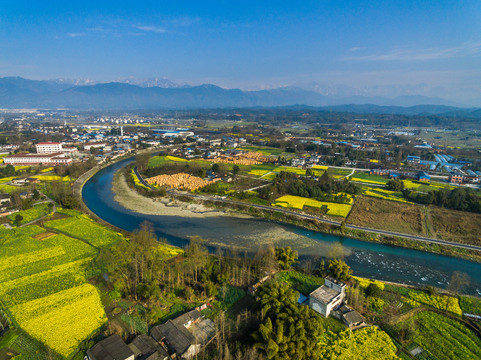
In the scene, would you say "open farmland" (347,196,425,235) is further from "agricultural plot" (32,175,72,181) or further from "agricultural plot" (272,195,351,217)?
"agricultural plot" (32,175,72,181)

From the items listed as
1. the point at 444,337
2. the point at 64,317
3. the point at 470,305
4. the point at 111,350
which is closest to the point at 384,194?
the point at 470,305

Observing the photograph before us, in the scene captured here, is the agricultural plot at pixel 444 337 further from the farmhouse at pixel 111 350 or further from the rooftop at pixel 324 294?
the farmhouse at pixel 111 350

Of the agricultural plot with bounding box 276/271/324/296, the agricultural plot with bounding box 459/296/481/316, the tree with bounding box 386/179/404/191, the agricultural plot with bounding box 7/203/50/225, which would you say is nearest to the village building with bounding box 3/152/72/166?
the agricultural plot with bounding box 7/203/50/225

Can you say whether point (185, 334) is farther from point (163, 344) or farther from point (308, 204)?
point (308, 204)

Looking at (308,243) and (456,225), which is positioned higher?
(456,225)

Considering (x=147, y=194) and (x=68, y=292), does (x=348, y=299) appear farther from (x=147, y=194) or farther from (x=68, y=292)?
(x=147, y=194)

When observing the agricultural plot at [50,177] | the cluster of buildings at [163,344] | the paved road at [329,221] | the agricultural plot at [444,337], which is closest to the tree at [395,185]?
the paved road at [329,221]
